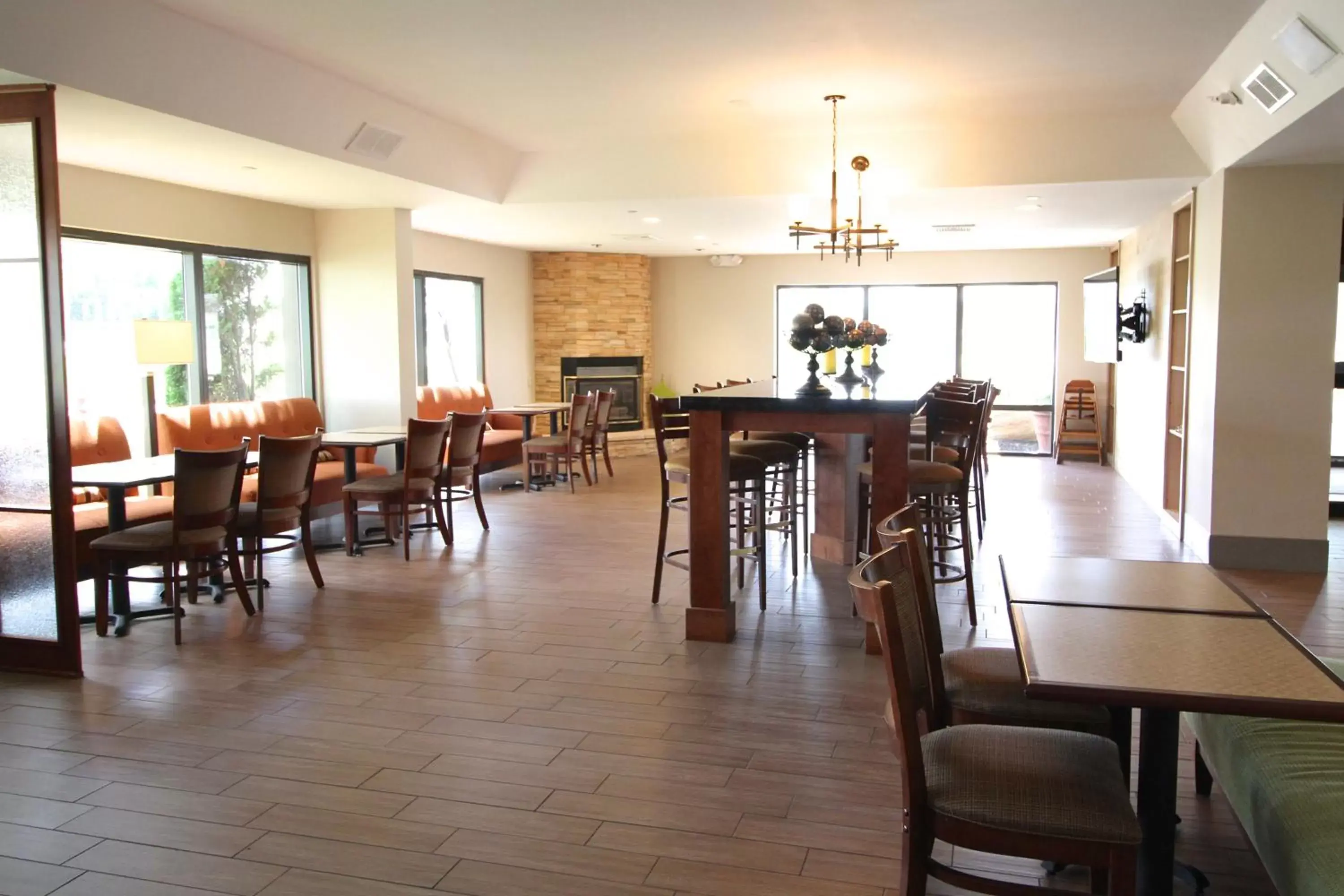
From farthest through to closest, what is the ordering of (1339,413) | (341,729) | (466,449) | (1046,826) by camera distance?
(1339,413), (466,449), (341,729), (1046,826)

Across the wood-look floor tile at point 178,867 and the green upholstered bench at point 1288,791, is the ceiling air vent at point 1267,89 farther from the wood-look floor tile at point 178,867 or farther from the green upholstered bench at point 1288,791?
the wood-look floor tile at point 178,867

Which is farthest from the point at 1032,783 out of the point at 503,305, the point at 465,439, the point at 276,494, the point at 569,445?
the point at 503,305

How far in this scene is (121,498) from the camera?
4.95 m

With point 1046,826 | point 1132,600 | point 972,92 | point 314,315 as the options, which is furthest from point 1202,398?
point 314,315

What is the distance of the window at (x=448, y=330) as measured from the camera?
1042cm

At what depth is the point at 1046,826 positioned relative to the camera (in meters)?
1.90

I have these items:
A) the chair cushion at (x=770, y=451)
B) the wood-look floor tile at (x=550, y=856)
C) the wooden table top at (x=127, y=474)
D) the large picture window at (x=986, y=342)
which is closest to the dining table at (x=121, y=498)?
the wooden table top at (x=127, y=474)

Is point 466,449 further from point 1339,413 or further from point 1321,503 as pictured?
point 1339,413

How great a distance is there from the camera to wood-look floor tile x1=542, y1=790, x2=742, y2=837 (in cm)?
284

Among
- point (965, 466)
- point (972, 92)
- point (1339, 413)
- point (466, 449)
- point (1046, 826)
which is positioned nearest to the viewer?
point (1046, 826)

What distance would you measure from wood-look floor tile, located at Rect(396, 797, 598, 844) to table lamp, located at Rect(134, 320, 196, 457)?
450 centimetres

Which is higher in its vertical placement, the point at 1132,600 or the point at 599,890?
the point at 1132,600

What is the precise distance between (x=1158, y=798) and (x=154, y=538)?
426cm

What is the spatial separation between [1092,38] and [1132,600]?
3.66m
